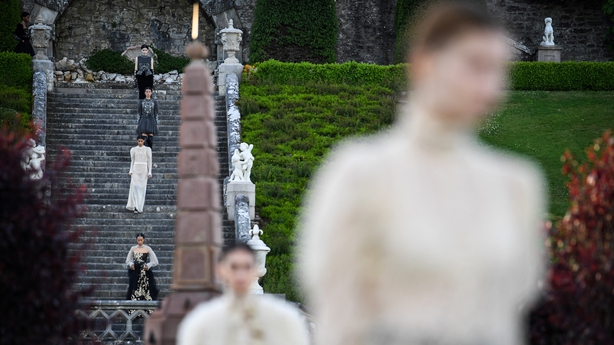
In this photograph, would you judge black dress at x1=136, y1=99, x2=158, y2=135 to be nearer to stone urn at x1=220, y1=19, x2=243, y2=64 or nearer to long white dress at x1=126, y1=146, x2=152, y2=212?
long white dress at x1=126, y1=146, x2=152, y2=212

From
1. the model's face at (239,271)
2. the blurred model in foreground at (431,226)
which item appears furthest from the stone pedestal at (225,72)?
the blurred model in foreground at (431,226)

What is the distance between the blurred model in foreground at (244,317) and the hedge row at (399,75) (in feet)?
78.3

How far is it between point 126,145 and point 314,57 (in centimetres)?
928

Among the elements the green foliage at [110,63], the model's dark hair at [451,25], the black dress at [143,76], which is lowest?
the model's dark hair at [451,25]

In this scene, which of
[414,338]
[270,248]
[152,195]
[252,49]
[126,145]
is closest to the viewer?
[414,338]

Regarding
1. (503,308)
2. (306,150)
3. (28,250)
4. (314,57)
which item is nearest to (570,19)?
(314,57)

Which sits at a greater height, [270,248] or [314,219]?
[314,219]

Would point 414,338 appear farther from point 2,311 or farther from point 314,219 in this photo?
point 2,311

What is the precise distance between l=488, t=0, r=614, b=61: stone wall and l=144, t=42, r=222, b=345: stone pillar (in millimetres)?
28774

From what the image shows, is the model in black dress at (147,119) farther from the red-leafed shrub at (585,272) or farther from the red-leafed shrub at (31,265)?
the red-leafed shrub at (585,272)

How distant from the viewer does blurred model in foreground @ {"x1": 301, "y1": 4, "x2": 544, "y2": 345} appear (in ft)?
9.58

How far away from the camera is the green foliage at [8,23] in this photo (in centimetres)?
3070

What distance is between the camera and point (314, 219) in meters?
3.05

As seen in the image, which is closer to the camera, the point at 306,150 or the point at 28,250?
the point at 28,250
